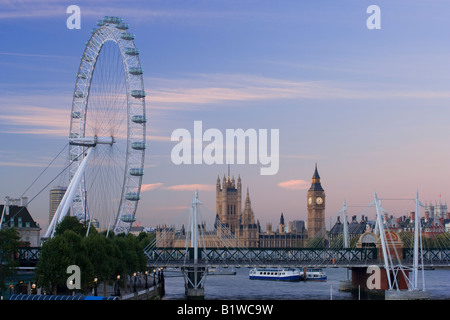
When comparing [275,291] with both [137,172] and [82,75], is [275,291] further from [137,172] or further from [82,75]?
[82,75]

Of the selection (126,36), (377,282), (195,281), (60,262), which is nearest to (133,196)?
(195,281)

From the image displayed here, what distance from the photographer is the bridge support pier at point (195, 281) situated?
7031cm

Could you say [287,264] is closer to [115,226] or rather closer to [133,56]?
[115,226]

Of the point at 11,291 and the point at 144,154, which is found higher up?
the point at 144,154

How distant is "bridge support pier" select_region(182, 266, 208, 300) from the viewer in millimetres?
70312

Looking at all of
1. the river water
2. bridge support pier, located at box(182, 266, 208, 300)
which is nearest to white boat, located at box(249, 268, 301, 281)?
the river water

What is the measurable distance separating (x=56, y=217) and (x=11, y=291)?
9.93 m

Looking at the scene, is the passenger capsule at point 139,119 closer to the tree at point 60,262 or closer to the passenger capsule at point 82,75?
the passenger capsule at point 82,75

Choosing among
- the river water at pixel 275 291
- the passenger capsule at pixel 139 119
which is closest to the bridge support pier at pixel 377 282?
the river water at pixel 275 291
